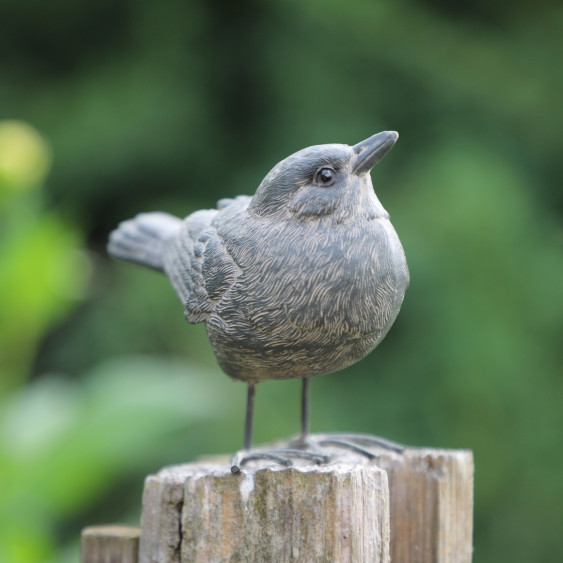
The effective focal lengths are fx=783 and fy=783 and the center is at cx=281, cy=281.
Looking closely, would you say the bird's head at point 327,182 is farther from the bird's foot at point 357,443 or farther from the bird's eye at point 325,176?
the bird's foot at point 357,443

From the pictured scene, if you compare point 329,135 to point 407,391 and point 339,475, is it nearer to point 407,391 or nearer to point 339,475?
point 407,391

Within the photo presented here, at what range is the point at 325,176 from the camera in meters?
1.58

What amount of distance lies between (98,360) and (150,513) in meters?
2.56

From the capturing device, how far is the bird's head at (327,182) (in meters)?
1.58

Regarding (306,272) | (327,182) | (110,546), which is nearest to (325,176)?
(327,182)

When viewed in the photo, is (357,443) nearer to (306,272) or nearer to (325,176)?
(306,272)

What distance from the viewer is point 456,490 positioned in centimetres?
169

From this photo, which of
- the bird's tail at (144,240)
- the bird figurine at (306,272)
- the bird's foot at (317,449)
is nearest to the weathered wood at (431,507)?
the bird's foot at (317,449)

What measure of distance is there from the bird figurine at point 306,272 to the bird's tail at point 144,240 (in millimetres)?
395

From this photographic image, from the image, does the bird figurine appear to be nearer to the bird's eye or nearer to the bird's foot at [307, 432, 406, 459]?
the bird's eye

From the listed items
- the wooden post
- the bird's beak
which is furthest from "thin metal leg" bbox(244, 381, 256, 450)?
the bird's beak

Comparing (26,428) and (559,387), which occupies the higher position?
(559,387)

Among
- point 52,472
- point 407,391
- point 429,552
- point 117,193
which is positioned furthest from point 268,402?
point 429,552

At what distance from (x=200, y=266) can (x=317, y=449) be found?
20.5 inches
